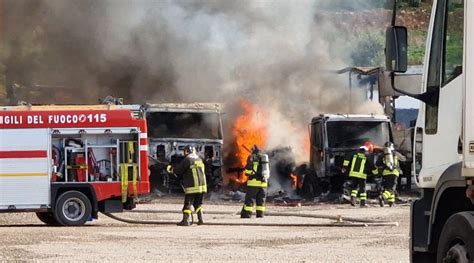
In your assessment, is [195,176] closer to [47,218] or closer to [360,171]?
[47,218]

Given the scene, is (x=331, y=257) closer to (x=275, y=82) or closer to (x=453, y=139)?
(x=453, y=139)

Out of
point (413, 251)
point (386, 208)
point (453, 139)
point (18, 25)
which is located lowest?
point (386, 208)

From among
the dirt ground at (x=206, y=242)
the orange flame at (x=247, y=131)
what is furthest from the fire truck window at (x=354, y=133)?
the dirt ground at (x=206, y=242)

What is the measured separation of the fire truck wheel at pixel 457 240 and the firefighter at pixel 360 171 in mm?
14442

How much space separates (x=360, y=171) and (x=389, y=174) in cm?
81

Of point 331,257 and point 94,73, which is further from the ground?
point 94,73

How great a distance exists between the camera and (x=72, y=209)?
707 inches

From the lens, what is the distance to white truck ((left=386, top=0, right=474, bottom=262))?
710cm

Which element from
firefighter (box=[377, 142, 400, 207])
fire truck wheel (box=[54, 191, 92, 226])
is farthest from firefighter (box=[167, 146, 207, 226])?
firefighter (box=[377, 142, 400, 207])

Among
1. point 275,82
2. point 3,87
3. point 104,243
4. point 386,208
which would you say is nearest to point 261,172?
point 386,208

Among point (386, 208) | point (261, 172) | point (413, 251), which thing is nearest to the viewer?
point (413, 251)

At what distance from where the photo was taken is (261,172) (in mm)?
19531

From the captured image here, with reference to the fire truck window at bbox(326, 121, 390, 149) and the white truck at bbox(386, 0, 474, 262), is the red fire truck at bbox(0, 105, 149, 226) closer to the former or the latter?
the fire truck window at bbox(326, 121, 390, 149)

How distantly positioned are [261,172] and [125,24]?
38.1 ft
